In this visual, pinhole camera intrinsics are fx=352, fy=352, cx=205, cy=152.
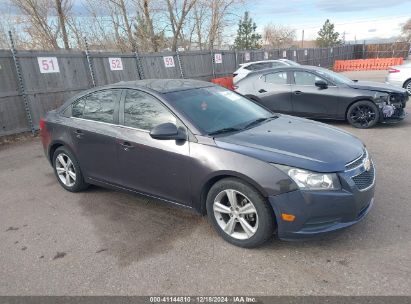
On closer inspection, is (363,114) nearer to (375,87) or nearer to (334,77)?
(375,87)

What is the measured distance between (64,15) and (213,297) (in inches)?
853

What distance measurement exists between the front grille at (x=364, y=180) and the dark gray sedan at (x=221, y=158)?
1cm

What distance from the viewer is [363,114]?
26.8 ft

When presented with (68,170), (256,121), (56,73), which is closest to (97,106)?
(68,170)

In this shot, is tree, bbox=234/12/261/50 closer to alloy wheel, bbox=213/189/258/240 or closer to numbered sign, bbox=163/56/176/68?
numbered sign, bbox=163/56/176/68

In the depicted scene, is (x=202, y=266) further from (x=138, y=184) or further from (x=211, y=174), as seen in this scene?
(x=138, y=184)

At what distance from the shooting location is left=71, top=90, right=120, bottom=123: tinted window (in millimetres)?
4402

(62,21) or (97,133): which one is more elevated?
(62,21)

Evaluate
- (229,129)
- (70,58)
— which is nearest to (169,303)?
(229,129)

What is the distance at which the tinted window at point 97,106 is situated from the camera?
4.40 meters

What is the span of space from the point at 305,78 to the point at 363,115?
1.64 metres

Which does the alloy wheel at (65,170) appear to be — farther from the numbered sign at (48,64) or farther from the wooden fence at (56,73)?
the numbered sign at (48,64)

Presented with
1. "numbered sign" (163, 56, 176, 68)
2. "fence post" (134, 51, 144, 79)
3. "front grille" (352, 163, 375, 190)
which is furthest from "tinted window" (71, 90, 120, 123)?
"numbered sign" (163, 56, 176, 68)

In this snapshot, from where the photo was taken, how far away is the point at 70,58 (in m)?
10.4
